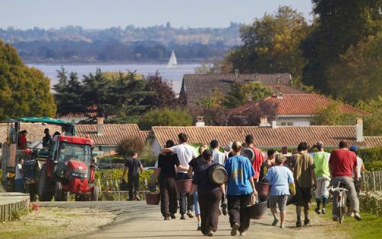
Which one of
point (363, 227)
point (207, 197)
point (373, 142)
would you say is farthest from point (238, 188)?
point (373, 142)

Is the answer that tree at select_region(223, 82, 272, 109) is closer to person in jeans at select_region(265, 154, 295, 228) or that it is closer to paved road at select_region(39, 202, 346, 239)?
paved road at select_region(39, 202, 346, 239)

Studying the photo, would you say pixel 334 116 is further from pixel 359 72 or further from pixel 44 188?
pixel 44 188

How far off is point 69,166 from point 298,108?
68194 millimetres

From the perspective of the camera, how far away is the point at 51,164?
43969 mm

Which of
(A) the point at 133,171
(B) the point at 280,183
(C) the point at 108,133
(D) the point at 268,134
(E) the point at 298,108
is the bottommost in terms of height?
(B) the point at 280,183

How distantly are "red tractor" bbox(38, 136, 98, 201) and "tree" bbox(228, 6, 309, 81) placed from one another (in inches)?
4221

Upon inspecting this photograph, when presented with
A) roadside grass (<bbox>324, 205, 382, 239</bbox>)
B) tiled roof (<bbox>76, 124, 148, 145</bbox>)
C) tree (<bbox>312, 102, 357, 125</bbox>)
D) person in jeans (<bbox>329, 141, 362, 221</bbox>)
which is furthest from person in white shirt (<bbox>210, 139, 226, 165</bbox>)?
tree (<bbox>312, 102, 357, 125</bbox>)

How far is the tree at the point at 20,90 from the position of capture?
113 metres

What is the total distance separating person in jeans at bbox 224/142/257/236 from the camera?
26250 mm

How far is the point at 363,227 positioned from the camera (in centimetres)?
3006

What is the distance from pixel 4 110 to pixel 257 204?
88.9 meters

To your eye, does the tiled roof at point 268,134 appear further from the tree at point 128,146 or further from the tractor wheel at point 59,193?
the tractor wheel at point 59,193

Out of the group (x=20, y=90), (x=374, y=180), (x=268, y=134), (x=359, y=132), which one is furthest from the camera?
(x=20, y=90)

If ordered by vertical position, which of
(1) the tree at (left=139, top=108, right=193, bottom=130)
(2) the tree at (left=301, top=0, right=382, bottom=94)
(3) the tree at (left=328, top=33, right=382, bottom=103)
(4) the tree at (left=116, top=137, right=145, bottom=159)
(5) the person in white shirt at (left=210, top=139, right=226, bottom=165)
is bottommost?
(5) the person in white shirt at (left=210, top=139, right=226, bottom=165)
